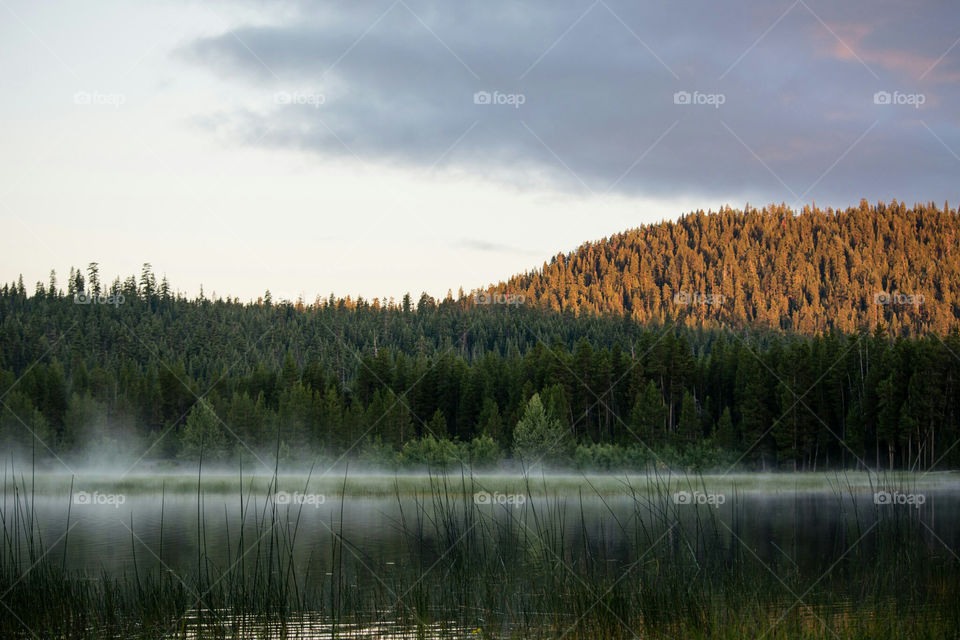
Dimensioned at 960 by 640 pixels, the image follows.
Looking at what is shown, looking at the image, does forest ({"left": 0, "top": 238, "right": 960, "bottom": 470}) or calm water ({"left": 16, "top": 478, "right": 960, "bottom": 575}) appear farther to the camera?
forest ({"left": 0, "top": 238, "right": 960, "bottom": 470})

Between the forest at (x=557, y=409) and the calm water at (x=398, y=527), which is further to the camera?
the forest at (x=557, y=409)

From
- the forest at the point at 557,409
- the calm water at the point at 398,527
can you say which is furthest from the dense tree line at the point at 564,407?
the calm water at the point at 398,527

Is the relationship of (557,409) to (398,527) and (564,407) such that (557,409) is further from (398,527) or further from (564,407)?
(398,527)

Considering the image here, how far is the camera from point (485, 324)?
17012 centimetres

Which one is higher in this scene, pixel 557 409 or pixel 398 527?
pixel 557 409

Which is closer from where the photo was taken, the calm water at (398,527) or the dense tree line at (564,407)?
the calm water at (398,527)

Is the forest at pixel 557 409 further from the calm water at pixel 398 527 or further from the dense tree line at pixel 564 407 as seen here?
the calm water at pixel 398 527

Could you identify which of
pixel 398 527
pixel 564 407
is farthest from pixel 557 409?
pixel 398 527

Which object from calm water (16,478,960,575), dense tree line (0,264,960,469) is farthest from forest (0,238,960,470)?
calm water (16,478,960,575)

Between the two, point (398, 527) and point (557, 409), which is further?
Result: point (557, 409)

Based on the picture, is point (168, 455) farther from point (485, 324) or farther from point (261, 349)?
point (485, 324)

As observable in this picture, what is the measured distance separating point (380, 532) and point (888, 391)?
57.4 m

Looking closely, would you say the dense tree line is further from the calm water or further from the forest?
the calm water

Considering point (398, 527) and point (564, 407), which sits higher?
point (564, 407)
